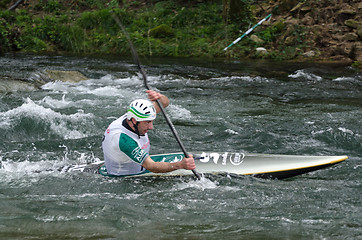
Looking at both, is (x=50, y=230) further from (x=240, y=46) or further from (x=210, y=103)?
(x=240, y=46)

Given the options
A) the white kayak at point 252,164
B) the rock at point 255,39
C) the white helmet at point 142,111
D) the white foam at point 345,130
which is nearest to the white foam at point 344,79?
the rock at point 255,39

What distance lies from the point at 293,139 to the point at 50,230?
491cm

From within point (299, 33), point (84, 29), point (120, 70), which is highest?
point (84, 29)

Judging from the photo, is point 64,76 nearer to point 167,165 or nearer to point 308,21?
point 167,165

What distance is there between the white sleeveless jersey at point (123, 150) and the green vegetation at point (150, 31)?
12267 mm

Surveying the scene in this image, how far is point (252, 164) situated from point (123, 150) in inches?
68.6

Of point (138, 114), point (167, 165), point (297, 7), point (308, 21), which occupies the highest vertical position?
point (297, 7)

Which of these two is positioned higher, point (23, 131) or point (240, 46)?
point (240, 46)

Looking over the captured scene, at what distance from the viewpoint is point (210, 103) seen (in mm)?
10578

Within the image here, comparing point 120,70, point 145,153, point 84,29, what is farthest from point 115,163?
point 84,29

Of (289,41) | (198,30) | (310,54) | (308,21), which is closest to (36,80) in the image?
(198,30)

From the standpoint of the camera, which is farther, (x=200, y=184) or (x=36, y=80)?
(x=36, y=80)

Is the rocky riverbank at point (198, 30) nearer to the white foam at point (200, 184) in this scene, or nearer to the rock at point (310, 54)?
the rock at point (310, 54)

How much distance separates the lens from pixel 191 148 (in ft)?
24.8
